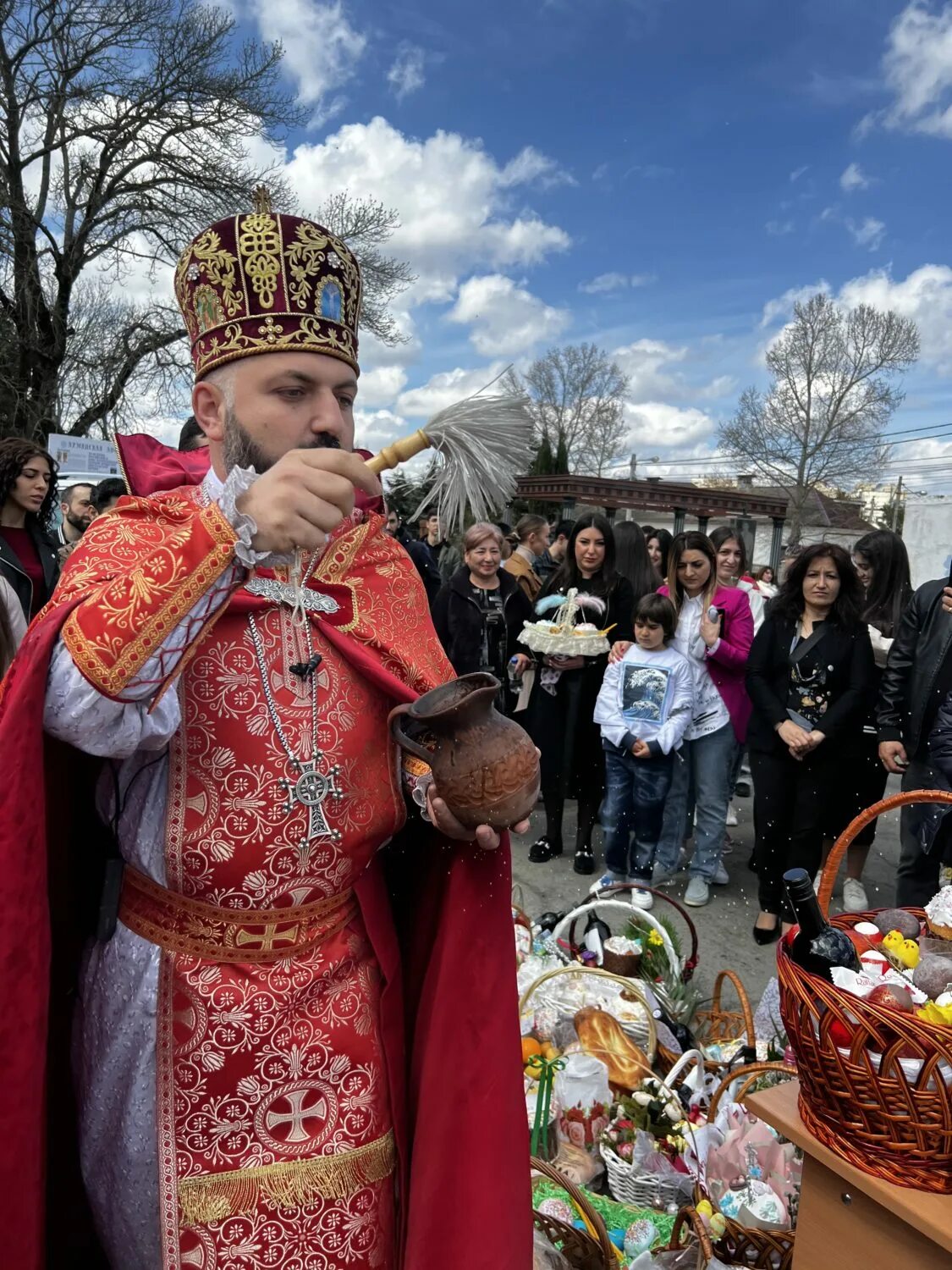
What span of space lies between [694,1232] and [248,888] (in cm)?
148

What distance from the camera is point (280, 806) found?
1293mm

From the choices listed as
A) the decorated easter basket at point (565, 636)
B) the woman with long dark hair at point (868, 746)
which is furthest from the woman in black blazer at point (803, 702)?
the decorated easter basket at point (565, 636)

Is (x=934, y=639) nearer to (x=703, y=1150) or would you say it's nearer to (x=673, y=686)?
(x=673, y=686)

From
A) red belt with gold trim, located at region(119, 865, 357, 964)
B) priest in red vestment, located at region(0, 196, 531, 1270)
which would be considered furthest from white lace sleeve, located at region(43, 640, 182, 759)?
red belt with gold trim, located at region(119, 865, 357, 964)

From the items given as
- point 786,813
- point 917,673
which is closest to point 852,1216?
point 917,673

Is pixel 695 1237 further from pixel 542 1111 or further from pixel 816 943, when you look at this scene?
pixel 816 943

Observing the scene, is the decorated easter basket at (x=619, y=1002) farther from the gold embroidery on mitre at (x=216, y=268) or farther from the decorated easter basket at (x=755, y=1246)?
the gold embroidery on mitre at (x=216, y=268)

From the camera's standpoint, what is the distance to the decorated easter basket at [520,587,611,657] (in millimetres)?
5066

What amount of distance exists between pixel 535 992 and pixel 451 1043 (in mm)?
1722

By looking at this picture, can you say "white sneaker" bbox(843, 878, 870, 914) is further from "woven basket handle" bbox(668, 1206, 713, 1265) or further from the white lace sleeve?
the white lace sleeve

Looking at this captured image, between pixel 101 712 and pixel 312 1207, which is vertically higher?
pixel 101 712

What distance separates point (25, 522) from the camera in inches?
179

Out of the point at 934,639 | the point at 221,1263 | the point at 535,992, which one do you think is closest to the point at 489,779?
the point at 221,1263

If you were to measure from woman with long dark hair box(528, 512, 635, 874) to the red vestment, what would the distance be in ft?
12.2
